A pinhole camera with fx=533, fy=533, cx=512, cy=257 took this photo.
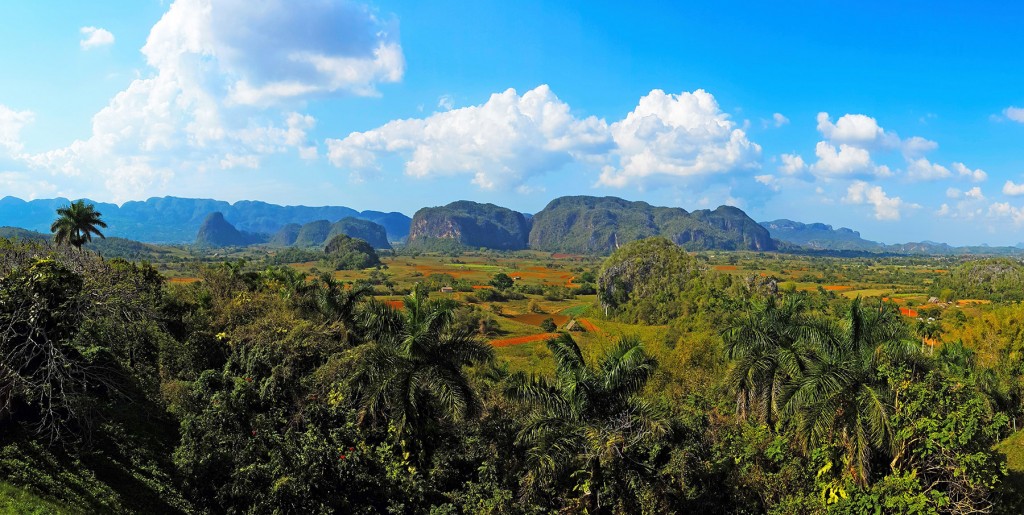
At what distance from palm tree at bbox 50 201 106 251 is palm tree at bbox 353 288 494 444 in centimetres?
3079

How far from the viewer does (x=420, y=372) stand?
12.6 m

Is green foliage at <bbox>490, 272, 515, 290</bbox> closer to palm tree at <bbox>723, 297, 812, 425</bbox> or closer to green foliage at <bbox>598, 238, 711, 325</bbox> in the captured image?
Result: green foliage at <bbox>598, 238, 711, 325</bbox>

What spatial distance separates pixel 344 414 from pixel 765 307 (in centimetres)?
1540

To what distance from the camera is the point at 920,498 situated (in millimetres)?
9523

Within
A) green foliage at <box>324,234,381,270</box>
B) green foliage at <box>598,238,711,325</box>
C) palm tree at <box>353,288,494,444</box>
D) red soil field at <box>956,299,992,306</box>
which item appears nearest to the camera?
palm tree at <box>353,288,494,444</box>

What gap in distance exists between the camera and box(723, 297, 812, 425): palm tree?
51.5 ft

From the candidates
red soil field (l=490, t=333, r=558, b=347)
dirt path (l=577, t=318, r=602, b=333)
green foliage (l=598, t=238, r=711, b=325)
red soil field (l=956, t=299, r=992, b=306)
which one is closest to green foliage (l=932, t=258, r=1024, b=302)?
red soil field (l=956, t=299, r=992, b=306)

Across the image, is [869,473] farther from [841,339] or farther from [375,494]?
[375,494]

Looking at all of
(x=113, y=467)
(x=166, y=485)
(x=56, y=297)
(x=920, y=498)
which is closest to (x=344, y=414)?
(x=166, y=485)

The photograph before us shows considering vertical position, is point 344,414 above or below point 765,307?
below

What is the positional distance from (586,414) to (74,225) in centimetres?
3758

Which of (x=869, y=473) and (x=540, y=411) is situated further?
(x=540, y=411)

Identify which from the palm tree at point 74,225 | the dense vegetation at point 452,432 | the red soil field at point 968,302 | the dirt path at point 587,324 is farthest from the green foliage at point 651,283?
the palm tree at point 74,225

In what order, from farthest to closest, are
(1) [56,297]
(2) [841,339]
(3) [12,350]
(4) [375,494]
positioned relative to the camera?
(2) [841,339]
(4) [375,494]
(1) [56,297]
(3) [12,350]
